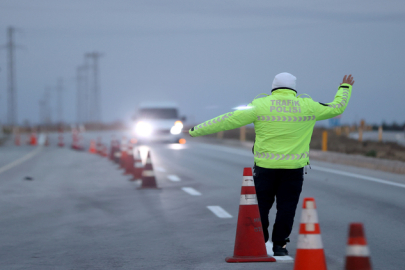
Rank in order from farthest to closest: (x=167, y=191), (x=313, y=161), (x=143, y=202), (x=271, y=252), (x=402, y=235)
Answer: (x=313, y=161) < (x=167, y=191) < (x=143, y=202) < (x=402, y=235) < (x=271, y=252)

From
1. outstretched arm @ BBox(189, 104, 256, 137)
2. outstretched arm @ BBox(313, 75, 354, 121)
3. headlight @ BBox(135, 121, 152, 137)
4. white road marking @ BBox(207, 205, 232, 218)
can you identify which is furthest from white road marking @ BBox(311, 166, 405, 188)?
headlight @ BBox(135, 121, 152, 137)

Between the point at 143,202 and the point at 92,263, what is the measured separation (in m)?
5.00

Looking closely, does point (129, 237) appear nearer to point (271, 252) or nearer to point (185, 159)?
point (271, 252)

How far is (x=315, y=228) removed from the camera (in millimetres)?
5082

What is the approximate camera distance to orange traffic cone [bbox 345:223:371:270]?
396 centimetres

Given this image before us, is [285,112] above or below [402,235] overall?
above

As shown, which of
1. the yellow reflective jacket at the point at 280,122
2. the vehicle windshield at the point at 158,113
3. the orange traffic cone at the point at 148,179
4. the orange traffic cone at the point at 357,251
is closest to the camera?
the orange traffic cone at the point at 357,251

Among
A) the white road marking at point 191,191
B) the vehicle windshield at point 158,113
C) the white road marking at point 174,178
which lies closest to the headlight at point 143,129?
the vehicle windshield at point 158,113

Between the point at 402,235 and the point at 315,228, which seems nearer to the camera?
the point at 315,228

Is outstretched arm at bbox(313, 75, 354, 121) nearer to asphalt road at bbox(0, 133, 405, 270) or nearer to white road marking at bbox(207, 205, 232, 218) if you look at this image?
asphalt road at bbox(0, 133, 405, 270)

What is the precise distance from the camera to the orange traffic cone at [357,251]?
13.0ft

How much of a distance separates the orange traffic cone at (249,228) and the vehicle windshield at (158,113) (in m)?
27.8

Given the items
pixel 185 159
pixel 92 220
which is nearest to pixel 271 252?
pixel 92 220

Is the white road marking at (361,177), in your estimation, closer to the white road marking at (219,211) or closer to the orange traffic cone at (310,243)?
the white road marking at (219,211)
